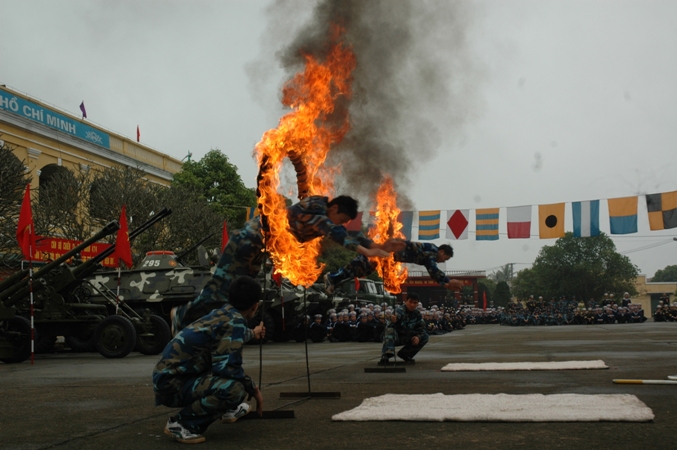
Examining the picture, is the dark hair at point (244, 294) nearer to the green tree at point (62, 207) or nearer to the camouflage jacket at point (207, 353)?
the camouflage jacket at point (207, 353)

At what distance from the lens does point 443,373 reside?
9.15 meters

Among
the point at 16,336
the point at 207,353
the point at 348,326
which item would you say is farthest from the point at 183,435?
the point at 348,326

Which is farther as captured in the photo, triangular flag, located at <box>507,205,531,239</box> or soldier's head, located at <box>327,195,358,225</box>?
triangular flag, located at <box>507,205,531,239</box>

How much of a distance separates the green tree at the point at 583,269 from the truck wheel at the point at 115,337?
83.8 m

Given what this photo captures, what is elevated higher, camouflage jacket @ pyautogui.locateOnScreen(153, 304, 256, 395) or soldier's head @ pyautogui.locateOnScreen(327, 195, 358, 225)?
soldier's head @ pyautogui.locateOnScreen(327, 195, 358, 225)

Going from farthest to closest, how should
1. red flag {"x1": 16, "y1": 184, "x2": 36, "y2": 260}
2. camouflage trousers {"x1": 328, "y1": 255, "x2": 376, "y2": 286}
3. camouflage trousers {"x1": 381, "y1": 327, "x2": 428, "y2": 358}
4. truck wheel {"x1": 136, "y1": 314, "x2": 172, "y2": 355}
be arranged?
truck wheel {"x1": 136, "y1": 314, "x2": 172, "y2": 355} → red flag {"x1": 16, "y1": 184, "x2": 36, "y2": 260} → camouflage trousers {"x1": 381, "y1": 327, "x2": 428, "y2": 358} → camouflage trousers {"x1": 328, "y1": 255, "x2": 376, "y2": 286}

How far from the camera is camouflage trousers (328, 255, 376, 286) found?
8.94 metres

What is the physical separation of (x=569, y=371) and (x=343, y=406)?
3960mm

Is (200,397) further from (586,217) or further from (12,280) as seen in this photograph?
(586,217)

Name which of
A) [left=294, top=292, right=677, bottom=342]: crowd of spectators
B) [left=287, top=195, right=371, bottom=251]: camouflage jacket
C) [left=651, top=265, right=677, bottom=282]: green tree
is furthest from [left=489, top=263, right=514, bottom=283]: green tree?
[left=287, top=195, right=371, bottom=251]: camouflage jacket

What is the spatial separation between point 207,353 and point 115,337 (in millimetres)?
10734

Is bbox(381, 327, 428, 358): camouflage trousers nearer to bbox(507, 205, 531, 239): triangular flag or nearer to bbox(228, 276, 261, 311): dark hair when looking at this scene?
bbox(228, 276, 261, 311): dark hair

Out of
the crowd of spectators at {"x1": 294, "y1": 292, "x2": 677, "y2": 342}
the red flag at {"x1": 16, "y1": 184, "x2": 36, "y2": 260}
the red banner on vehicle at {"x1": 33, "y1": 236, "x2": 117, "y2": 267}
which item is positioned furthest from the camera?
the red banner on vehicle at {"x1": 33, "y1": 236, "x2": 117, "y2": 267}

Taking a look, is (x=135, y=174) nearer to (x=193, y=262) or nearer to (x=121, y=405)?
(x=193, y=262)
